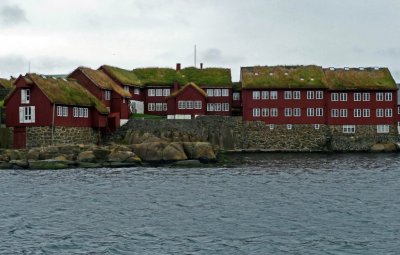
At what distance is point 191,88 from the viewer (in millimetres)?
80188

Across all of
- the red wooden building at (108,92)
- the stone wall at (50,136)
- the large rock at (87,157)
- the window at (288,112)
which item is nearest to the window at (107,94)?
the red wooden building at (108,92)

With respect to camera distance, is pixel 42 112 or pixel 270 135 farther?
pixel 270 135

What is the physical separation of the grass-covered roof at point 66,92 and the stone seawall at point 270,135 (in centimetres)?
560

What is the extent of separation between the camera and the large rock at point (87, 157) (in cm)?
5566

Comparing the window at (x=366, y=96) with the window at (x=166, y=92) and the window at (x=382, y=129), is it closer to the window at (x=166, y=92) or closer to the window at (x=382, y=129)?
the window at (x=382, y=129)

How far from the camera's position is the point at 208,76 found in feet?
281

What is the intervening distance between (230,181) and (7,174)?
64.7 feet

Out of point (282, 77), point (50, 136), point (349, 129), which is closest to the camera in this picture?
point (50, 136)

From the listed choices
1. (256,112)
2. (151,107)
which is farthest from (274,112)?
(151,107)

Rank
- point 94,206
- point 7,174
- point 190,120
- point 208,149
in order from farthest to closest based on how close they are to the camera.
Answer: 1. point 190,120
2. point 208,149
3. point 7,174
4. point 94,206

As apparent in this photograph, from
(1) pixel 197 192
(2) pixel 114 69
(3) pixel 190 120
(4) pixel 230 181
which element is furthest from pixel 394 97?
(1) pixel 197 192

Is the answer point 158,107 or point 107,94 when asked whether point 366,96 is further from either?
point 107,94

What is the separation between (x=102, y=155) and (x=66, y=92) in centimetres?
1489

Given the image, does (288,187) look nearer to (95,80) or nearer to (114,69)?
(95,80)
